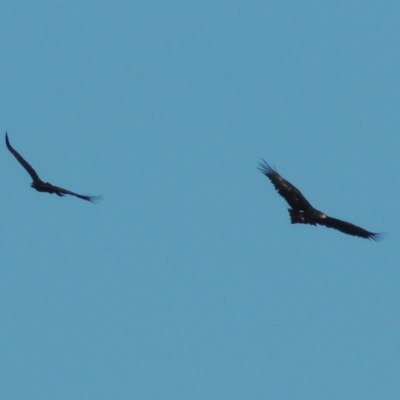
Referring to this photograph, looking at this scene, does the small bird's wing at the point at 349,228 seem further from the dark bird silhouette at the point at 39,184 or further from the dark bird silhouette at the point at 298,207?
the dark bird silhouette at the point at 39,184

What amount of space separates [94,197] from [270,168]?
5161 millimetres

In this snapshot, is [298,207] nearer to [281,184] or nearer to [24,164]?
[281,184]

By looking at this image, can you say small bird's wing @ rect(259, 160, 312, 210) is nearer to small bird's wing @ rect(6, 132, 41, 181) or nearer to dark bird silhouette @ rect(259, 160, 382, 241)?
dark bird silhouette @ rect(259, 160, 382, 241)

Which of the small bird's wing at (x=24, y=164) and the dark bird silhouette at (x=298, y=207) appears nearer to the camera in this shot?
the dark bird silhouette at (x=298, y=207)

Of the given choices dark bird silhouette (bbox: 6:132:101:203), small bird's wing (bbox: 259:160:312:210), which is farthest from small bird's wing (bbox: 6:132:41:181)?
small bird's wing (bbox: 259:160:312:210)

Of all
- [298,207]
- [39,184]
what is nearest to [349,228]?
[298,207]

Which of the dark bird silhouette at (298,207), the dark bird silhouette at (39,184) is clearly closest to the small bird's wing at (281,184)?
the dark bird silhouette at (298,207)

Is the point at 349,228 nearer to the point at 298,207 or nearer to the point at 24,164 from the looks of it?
the point at 298,207

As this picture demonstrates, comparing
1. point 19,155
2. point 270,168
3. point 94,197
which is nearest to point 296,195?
point 270,168

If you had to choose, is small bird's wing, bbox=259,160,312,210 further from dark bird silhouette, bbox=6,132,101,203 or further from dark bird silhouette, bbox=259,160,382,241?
dark bird silhouette, bbox=6,132,101,203

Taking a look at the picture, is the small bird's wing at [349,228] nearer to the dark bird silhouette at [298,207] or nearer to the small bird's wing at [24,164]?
the dark bird silhouette at [298,207]

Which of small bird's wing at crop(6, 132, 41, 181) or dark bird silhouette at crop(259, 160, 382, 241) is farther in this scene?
small bird's wing at crop(6, 132, 41, 181)

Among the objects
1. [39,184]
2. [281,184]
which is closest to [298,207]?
[281,184]

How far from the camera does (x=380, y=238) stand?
126 ft
